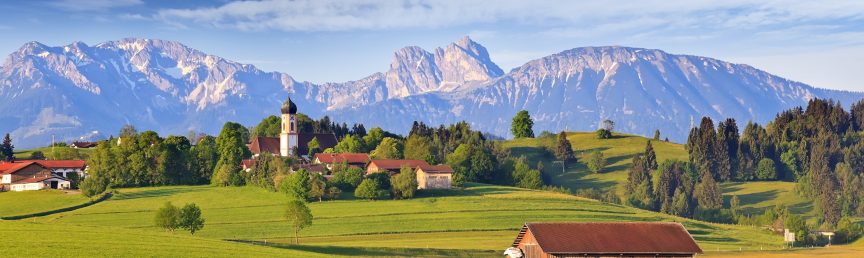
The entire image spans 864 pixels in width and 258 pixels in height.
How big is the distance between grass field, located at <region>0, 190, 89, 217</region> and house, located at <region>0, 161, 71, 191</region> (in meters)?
4.56

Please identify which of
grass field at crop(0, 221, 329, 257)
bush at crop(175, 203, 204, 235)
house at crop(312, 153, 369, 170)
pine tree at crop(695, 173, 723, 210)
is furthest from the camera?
pine tree at crop(695, 173, 723, 210)

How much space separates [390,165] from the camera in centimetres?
16938

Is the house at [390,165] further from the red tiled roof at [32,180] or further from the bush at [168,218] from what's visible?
the bush at [168,218]

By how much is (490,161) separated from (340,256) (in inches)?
3880

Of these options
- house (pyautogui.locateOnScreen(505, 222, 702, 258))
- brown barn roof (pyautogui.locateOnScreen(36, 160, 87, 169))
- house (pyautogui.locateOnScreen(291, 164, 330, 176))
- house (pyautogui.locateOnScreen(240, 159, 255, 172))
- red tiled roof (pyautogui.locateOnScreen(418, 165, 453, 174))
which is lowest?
house (pyautogui.locateOnScreen(505, 222, 702, 258))

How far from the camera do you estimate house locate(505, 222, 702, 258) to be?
89000mm

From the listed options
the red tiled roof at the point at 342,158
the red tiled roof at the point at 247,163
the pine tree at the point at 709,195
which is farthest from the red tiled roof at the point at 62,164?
the pine tree at the point at 709,195

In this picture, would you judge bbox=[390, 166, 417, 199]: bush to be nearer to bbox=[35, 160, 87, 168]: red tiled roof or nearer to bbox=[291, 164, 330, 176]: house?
bbox=[291, 164, 330, 176]: house

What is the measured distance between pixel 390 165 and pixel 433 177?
816 cm

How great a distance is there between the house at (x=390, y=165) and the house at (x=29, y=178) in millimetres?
45597

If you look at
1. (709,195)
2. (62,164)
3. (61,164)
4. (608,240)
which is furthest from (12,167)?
(709,195)

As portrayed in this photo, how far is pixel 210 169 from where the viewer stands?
575 ft

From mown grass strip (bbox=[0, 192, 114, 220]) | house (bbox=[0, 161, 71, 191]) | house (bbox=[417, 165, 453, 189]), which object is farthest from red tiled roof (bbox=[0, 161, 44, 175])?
house (bbox=[417, 165, 453, 189])

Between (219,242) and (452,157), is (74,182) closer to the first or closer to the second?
(452,157)
